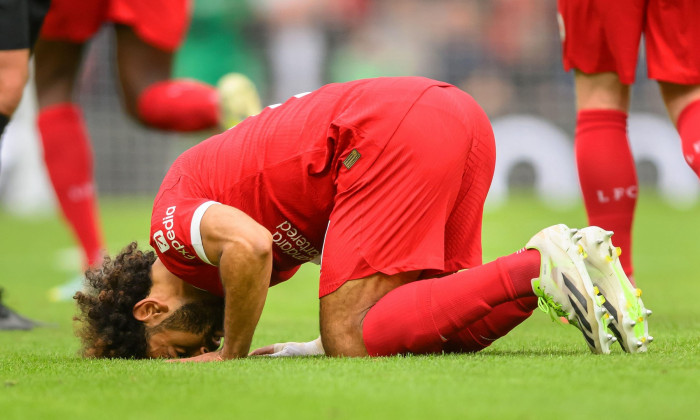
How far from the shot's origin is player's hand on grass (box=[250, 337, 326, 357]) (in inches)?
134

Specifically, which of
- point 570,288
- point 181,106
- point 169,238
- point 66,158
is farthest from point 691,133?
point 66,158

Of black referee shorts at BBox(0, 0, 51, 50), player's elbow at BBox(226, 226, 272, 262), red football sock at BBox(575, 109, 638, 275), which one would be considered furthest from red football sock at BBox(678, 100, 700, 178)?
black referee shorts at BBox(0, 0, 51, 50)

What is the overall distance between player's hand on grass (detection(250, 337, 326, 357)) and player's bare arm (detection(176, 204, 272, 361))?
0.34 m

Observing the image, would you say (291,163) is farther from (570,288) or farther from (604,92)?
(604,92)

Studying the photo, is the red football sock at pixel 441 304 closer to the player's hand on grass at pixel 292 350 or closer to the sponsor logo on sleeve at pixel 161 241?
the player's hand on grass at pixel 292 350

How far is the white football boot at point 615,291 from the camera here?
2.94m

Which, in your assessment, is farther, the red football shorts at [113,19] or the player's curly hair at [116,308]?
the red football shorts at [113,19]

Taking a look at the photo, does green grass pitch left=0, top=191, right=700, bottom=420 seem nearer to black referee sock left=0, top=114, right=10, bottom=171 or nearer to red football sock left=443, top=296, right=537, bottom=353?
red football sock left=443, top=296, right=537, bottom=353

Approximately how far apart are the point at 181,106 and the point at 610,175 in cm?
238

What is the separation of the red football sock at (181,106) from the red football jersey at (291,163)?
2.00 meters

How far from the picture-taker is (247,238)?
2.98 m

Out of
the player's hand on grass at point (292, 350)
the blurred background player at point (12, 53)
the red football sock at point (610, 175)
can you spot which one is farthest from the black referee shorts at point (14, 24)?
the red football sock at point (610, 175)

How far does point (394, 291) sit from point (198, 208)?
0.64 metres

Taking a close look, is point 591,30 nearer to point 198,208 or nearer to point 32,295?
point 198,208
